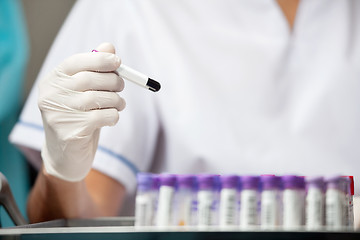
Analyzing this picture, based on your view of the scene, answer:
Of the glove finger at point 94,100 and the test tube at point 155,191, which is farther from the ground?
the glove finger at point 94,100

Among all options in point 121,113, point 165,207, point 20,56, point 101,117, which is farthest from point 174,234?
point 20,56

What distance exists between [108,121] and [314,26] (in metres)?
0.54

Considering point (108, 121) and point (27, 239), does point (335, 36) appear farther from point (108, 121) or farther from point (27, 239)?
point (27, 239)

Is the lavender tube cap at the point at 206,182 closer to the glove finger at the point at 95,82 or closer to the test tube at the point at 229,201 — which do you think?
the test tube at the point at 229,201

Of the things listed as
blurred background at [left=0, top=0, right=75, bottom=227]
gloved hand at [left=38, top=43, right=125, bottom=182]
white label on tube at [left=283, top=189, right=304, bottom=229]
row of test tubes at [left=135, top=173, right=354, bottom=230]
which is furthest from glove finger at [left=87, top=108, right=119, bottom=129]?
blurred background at [left=0, top=0, right=75, bottom=227]

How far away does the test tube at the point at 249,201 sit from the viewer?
54 cm

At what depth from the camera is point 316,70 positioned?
1.05 m

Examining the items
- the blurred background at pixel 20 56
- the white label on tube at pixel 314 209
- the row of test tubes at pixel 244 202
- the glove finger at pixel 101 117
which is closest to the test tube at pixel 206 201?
the row of test tubes at pixel 244 202

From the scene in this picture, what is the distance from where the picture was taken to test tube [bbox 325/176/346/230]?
1.78 feet

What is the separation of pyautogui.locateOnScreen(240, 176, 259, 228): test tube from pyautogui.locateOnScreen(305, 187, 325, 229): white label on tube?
0.06 meters

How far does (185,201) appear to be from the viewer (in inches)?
21.9

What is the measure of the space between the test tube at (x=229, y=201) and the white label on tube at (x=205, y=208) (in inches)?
0.4

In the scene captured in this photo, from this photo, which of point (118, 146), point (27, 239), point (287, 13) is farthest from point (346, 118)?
point (27, 239)

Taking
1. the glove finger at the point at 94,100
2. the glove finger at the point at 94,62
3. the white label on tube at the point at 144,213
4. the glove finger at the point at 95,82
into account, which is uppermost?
the glove finger at the point at 94,62
